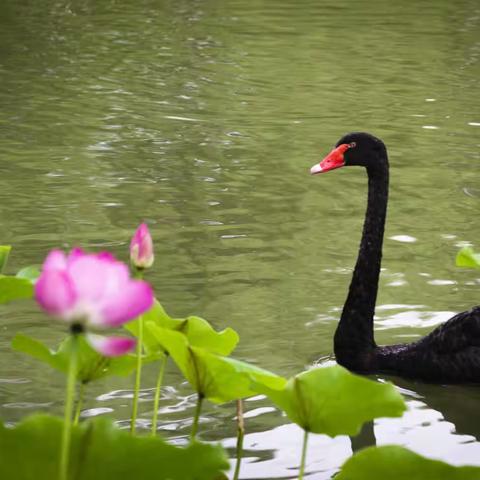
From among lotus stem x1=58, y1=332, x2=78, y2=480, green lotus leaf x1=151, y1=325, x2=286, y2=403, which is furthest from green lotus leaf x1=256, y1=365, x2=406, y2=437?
lotus stem x1=58, y1=332, x2=78, y2=480

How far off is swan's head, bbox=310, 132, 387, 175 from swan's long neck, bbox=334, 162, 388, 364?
8cm

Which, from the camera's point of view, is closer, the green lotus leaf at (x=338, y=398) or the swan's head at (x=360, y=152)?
the green lotus leaf at (x=338, y=398)

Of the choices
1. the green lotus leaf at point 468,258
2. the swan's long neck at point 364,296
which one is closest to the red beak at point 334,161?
the swan's long neck at point 364,296

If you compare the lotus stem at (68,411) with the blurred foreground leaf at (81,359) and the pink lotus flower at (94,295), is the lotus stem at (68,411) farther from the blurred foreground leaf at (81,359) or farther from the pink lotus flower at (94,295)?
the blurred foreground leaf at (81,359)

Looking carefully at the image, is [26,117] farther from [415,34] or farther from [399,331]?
[415,34]

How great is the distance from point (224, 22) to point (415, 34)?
173 centimetres

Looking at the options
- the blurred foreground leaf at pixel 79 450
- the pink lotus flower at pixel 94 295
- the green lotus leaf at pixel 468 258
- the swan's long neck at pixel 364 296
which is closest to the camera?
the pink lotus flower at pixel 94 295

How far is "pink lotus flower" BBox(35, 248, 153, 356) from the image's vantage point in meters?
1.06

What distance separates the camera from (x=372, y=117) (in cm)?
765

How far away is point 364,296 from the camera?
139 inches

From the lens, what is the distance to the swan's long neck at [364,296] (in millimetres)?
3496

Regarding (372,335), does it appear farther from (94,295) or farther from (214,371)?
(94,295)

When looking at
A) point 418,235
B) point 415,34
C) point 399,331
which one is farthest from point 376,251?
point 415,34

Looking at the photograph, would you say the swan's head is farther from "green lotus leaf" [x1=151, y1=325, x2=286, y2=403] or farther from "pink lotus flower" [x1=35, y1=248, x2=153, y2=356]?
"pink lotus flower" [x1=35, y1=248, x2=153, y2=356]
